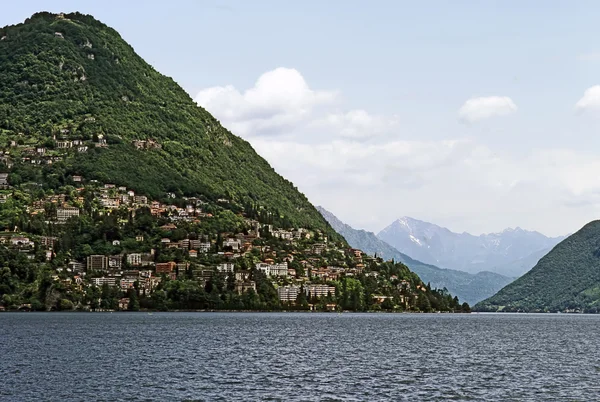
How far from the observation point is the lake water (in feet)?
255

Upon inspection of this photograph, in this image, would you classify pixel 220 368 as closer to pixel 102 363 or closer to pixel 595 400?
pixel 102 363

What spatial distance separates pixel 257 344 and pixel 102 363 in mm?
33220

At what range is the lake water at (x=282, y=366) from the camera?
77.8m

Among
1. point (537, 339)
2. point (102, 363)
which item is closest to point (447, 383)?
point (102, 363)

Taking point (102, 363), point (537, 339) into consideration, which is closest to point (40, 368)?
point (102, 363)

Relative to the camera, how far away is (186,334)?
5782 inches

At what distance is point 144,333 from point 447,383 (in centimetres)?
7200

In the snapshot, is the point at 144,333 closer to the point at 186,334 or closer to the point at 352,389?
the point at 186,334

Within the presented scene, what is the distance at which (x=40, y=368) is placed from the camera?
92438 mm

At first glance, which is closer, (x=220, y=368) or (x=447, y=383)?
(x=447, y=383)

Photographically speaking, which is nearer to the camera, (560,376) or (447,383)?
(447,383)

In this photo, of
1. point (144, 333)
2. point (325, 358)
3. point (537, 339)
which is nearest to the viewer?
point (325, 358)

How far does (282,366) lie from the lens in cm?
9775

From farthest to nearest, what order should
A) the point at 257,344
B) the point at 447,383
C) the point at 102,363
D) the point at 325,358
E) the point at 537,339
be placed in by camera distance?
1. the point at 537,339
2. the point at 257,344
3. the point at 325,358
4. the point at 102,363
5. the point at 447,383
